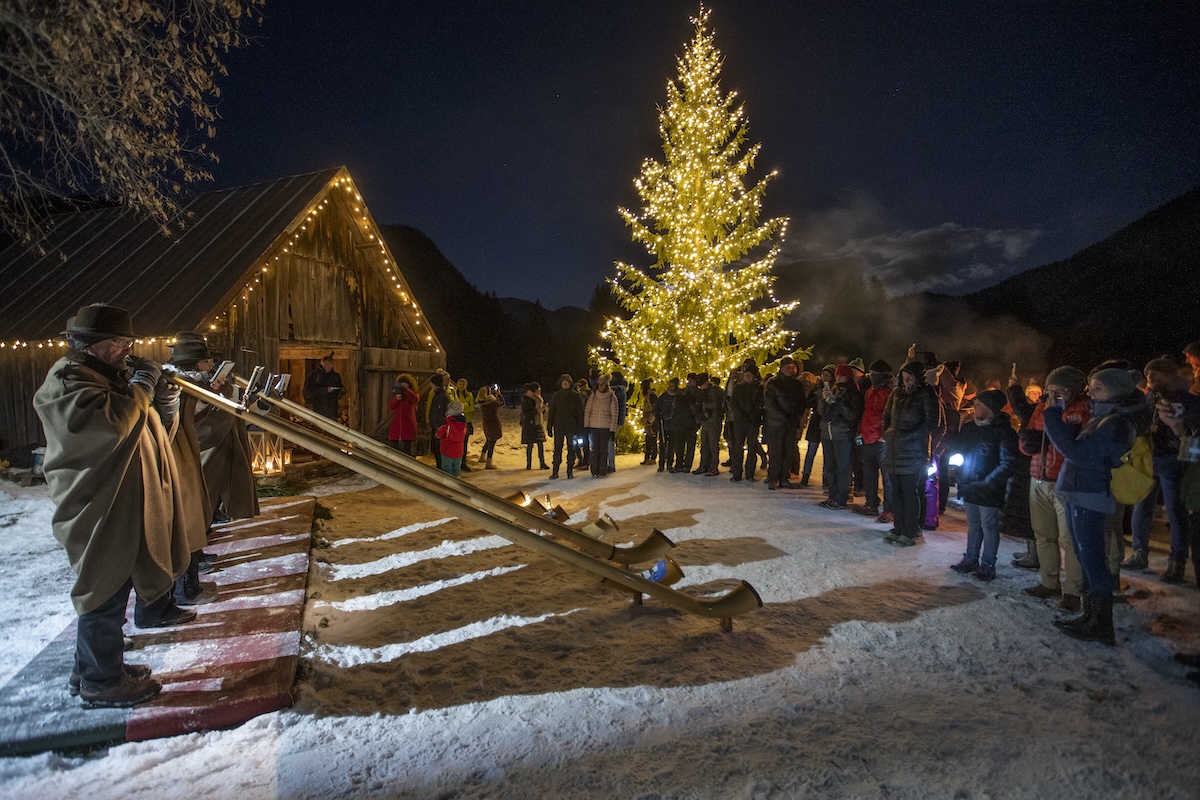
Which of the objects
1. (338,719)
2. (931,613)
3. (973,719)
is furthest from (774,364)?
(338,719)

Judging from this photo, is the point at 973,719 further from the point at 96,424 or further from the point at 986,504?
the point at 96,424

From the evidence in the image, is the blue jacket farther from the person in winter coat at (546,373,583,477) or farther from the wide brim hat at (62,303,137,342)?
the person in winter coat at (546,373,583,477)

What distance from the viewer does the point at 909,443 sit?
670 cm

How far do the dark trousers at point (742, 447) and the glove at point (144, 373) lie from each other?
9238mm

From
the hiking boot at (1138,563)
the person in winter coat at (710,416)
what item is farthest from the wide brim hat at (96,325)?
the person in winter coat at (710,416)

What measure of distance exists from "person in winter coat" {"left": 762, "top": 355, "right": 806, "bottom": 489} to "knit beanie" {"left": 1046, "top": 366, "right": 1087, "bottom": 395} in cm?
516

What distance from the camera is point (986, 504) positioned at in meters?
5.72

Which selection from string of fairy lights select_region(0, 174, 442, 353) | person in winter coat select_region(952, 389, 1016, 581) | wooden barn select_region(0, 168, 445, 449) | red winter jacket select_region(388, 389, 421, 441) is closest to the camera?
person in winter coat select_region(952, 389, 1016, 581)

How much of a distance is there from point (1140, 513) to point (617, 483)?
7.49m

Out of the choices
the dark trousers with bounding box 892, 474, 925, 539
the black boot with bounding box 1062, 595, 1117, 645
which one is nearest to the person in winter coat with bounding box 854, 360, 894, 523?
the dark trousers with bounding box 892, 474, 925, 539

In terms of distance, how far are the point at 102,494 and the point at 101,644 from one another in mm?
893

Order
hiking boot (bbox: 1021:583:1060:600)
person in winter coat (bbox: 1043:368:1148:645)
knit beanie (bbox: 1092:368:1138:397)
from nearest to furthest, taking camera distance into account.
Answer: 1. knit beanie (bbox: 1092:368:1138:397)
2. person in winter coat (bbox: 1043:368:1148:645)
3. hiking boot (bbox: 1021:583:1060:600)

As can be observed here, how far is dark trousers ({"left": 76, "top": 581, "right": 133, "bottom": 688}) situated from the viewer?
3404 millimetres

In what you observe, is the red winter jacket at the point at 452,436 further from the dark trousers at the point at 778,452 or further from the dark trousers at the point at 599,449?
the dark trousers at the point at 778,452
